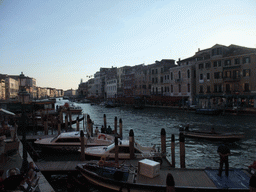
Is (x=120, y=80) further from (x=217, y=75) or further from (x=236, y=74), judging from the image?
(x=236, y=74)

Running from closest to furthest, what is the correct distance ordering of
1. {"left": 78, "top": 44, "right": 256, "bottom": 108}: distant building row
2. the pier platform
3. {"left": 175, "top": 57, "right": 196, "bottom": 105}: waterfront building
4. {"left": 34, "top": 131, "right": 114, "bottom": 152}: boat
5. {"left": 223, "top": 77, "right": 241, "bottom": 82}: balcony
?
the pier platform, {"left": 34, "top": 131, "right": 114, "bottom": 152}: boat, {"left": 78, "top": 44, "right": 256, "bottom": 108}: distant building row, {"left": 223, "top": 77, "right": 241, "bottom": 82}: balcony, {"left": 175, "top": 57, "right": 196, "bottom": 105}: waterfront building

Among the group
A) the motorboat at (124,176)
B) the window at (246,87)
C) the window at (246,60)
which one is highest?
the window at (246,60)

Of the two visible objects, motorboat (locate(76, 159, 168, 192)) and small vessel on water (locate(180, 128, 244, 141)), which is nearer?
motorboat (locate(76, 159, 168, 192))

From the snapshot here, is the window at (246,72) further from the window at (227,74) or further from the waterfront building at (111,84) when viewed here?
the waterfront building at (111,84)

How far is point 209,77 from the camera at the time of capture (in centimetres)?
5331

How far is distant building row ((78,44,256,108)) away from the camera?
150 feet

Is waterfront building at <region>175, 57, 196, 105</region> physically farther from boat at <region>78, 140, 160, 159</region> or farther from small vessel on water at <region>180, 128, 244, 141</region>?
boat at <region>78, 140, 160, 159</region>

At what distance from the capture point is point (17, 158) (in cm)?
1165

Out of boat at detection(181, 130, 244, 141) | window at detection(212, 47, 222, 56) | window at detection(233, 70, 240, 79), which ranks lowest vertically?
boat at detection(181, 130, 244, 141)

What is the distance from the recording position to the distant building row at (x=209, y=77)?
4581 cm

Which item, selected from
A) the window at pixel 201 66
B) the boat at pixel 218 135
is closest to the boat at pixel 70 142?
the boat at pixel 218 135

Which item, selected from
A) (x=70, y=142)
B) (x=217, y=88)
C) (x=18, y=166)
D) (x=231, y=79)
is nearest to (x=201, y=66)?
(x=217, y=88)

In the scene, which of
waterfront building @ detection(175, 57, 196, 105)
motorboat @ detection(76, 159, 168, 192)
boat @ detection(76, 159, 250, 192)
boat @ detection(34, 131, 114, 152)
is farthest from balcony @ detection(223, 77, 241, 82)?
motorboat @ detection(76, 159, 168, 192)

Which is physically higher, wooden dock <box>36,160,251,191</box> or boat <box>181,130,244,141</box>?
wooden dock <box>36,160,251,191</box>
